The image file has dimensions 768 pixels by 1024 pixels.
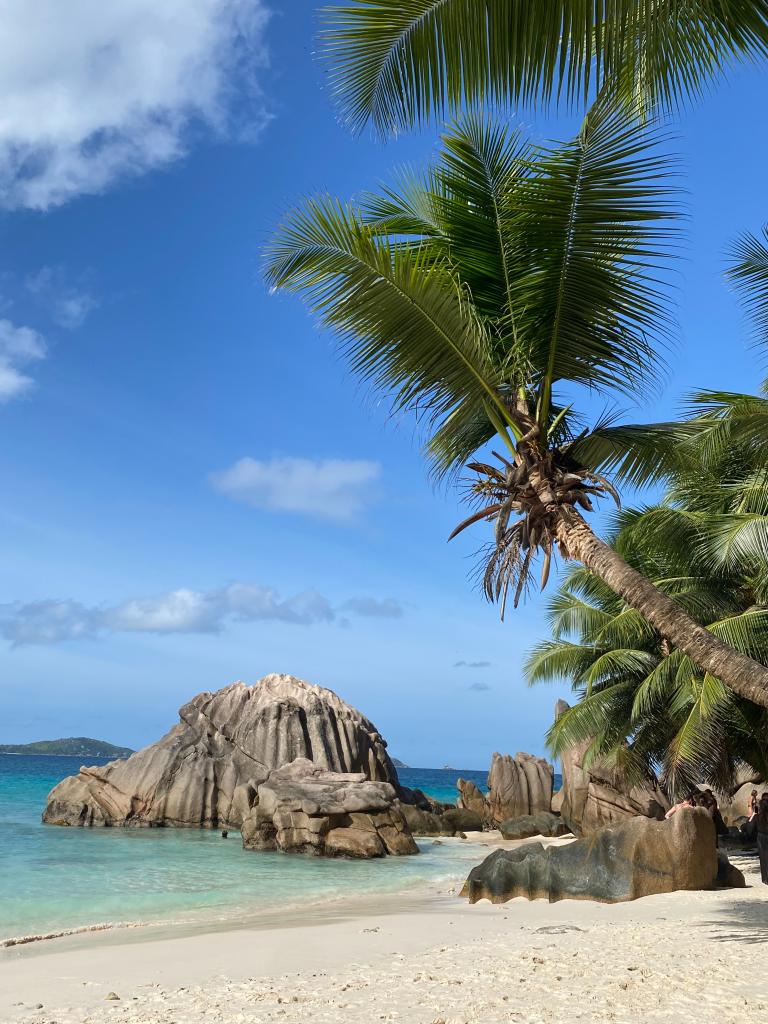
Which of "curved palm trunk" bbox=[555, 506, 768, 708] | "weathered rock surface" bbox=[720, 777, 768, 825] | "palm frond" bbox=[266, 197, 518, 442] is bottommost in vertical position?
"weathered rock surface" bbox=[720, 777, 768, 825]

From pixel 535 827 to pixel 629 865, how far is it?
19.9 metres

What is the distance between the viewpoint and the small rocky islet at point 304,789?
26359mm

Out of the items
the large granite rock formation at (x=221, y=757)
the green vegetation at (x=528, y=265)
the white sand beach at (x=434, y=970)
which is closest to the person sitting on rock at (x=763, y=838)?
the white sand beach at (x=434, y=970)

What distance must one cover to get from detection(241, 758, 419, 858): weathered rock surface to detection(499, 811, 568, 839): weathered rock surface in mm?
6345

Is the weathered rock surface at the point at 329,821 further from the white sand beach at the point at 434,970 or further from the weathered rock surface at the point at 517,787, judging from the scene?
the white sand beach at the point at 434,970

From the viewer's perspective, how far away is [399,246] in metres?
8.55

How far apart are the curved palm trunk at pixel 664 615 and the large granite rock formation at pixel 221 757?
2720 cm

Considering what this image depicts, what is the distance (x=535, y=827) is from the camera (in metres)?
31.5

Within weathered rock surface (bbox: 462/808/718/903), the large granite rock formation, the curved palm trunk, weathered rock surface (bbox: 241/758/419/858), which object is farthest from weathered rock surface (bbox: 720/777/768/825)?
the curved palm trunk

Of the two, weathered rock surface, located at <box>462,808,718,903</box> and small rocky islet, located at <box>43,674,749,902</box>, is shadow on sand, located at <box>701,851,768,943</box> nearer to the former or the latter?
weathered rock surface, located at <box>462,808,718,903</box>

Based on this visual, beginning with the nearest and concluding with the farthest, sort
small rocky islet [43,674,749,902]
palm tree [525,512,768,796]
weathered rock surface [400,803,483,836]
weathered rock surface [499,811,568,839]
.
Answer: palm tree [525,512,768,796]
small rocky islet [43,674,749,902]
weathered rock surface [499,811,568,839]
weathered rock surface [400,803,483,836]

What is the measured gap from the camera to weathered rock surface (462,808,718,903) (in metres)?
12.7

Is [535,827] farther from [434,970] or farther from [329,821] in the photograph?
[434,970]

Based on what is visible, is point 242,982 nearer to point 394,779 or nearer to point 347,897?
point 347,897
